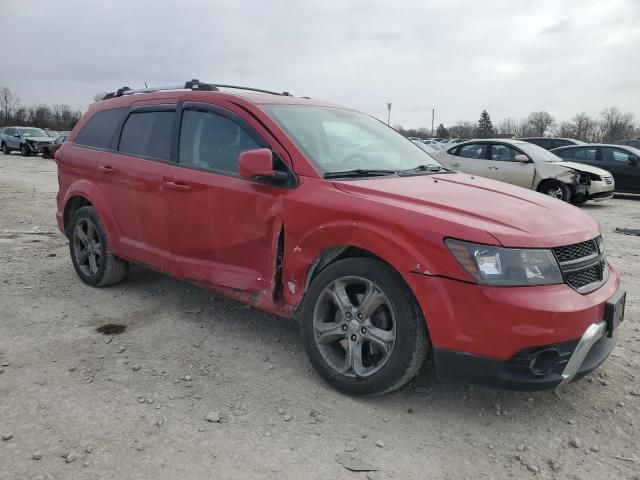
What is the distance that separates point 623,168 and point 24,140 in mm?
29464

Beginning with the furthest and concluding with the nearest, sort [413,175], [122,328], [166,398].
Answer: [122,328] → [413,175] → [166,398]

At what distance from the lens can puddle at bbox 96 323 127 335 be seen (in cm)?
404

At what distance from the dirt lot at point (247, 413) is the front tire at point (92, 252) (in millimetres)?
578

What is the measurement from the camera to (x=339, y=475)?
2.48 meters

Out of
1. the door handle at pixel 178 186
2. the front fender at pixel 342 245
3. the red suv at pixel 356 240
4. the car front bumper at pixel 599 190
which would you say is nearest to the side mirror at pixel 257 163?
the red suv at pixel 356 240

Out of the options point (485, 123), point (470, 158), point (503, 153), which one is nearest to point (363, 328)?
point (503, 153)

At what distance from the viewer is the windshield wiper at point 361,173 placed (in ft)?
11.1

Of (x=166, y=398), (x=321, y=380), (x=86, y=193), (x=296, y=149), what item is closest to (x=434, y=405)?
(x=321, y=380)

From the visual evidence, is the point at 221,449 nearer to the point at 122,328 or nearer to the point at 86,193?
the point at 122,328

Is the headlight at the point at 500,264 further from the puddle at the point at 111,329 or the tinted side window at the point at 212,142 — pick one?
the puddle at the point at 111,329

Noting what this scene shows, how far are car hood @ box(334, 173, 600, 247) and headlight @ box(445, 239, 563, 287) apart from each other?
6cm

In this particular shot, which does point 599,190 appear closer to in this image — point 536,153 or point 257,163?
point 536,153

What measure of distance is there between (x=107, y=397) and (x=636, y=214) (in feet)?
37.3

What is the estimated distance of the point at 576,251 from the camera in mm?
2906
